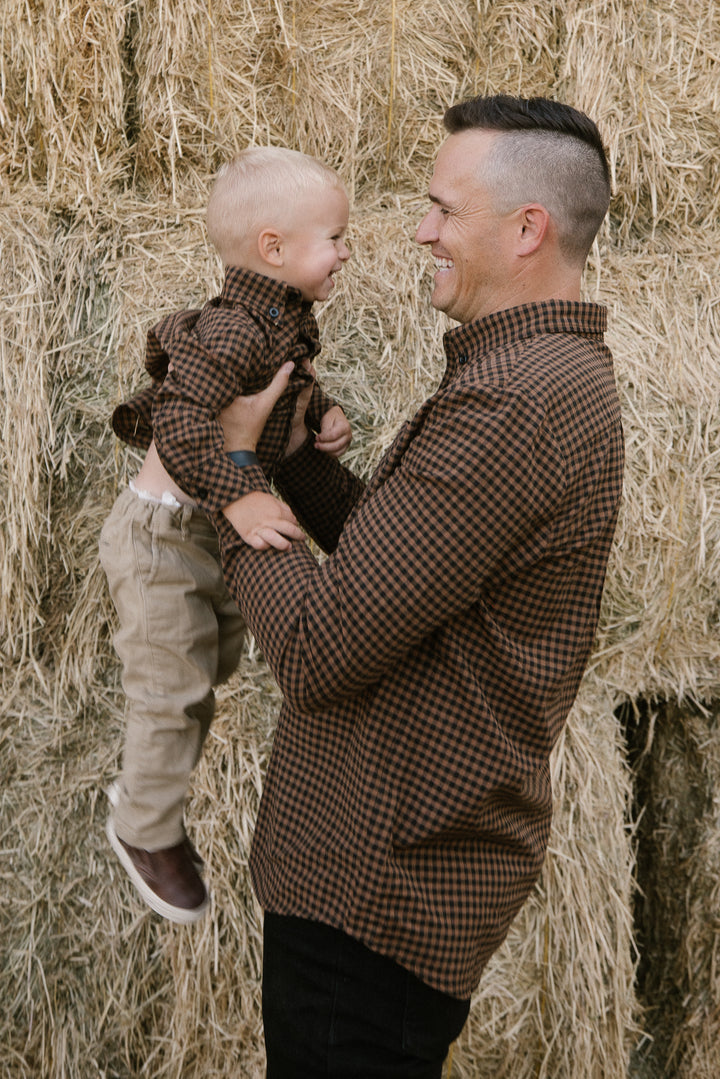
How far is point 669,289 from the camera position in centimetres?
235

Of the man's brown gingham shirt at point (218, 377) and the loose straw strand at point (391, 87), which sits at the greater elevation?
the loose straw strand at point (391, 87)

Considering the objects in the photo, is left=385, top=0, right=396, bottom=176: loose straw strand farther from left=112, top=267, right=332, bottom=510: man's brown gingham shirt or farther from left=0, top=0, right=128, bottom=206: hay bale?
left=112, top=267, right=332, bottom=510: man's brown gingham shirt

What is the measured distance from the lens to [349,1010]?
1425mm

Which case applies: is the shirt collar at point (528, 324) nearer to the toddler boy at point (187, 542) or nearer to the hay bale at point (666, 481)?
the toddler boy at point (187, 542)

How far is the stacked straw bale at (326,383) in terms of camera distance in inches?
89.7

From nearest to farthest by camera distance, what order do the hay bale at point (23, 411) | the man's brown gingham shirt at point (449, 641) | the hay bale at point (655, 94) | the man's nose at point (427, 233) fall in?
the man's brown gingham shirt at point (449, 641) < the man's nose at point (427, 233) < the hay bale at point (23, 411) < the hay bale at point (655, 94)

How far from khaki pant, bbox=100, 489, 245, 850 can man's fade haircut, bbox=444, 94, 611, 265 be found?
0.68 meters

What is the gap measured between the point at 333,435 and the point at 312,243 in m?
0.31

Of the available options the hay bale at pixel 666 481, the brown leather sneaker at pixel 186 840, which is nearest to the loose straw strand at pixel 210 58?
the hay bale at pixel 666 481

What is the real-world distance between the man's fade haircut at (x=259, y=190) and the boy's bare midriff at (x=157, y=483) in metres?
0.36

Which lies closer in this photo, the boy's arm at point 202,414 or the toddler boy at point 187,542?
the boy's arm at point 202,414

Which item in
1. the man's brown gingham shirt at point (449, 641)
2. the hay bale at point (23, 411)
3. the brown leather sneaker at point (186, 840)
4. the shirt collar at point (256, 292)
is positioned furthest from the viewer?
the hay bale at point (23, 411)

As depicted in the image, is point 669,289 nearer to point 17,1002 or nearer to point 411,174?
point 411,174

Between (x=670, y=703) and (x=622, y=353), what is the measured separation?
2.67 ft
